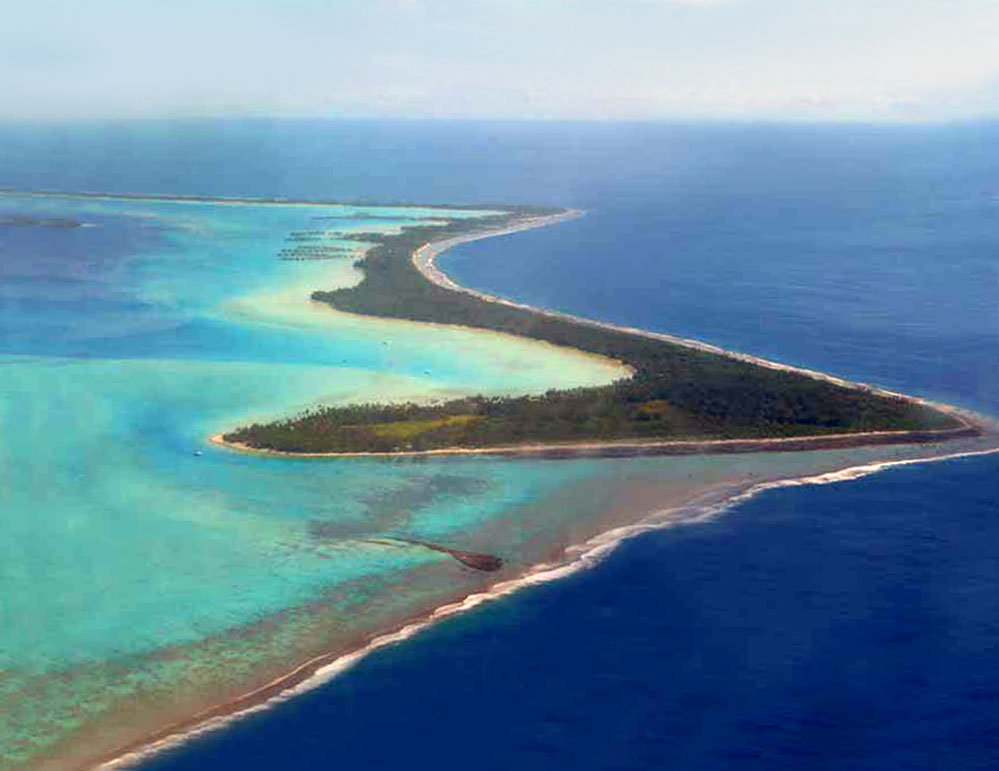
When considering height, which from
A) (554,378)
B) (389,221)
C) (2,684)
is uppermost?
(389,221)

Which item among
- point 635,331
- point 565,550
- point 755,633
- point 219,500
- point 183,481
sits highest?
point 635,331

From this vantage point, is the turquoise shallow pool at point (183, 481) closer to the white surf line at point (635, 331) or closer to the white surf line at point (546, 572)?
the white surf line at point (546, 572)

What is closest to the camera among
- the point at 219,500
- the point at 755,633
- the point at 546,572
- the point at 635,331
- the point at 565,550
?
the point at 755,633

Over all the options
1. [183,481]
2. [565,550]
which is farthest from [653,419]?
[183,481]

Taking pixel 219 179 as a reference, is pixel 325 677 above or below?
below

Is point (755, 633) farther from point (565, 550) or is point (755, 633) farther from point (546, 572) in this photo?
point (565, 550)

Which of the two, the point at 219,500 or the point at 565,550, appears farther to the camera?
the point at 219,500

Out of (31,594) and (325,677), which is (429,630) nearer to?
(325,677)

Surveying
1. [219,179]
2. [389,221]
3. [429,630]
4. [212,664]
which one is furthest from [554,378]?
[219,179]

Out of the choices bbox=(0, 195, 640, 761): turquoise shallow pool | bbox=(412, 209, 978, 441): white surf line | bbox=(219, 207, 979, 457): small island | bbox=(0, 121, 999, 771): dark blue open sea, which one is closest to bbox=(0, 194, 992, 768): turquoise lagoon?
bbox=(0, 195, 640, 761): turquoise shallow pool

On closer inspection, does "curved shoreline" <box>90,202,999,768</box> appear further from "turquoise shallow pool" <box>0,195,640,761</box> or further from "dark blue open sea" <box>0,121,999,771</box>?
"turquoise shallow pool" <box>0,195,640,761</box>
